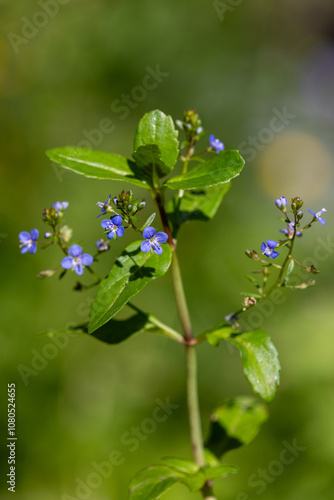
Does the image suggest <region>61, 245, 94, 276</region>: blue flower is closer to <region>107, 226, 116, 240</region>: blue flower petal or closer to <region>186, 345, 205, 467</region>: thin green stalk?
<region>107, 226, 116, 240</region>: blue flower petal

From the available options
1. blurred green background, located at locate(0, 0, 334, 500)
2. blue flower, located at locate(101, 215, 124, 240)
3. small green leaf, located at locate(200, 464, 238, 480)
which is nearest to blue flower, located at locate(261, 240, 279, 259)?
blue flower, located at locate(101, 215, 124, 240)

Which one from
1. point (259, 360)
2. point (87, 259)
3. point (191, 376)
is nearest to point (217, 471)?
point (191, 376)

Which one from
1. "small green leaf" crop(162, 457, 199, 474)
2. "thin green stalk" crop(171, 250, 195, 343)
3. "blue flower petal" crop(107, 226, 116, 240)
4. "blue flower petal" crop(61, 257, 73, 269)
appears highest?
"blue flower petal" crop(107, 226, 116, 240)

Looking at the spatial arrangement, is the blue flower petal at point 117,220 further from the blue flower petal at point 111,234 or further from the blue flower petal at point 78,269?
the blue flower petal at point 78,269

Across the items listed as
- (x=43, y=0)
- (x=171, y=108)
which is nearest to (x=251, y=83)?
(x=171, y=108)

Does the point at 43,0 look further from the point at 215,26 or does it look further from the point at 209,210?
the point at 209,210
